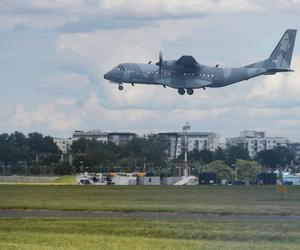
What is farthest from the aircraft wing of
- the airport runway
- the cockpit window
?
the airport runway

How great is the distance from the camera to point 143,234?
38688 mm

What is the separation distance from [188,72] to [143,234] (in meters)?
75.2

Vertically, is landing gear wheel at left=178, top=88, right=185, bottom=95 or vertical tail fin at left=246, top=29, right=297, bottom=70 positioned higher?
vertical tail fin at left=246, top=29, right=297, bottom=70

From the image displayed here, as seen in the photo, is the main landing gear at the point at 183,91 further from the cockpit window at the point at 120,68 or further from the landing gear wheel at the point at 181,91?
the cockpit window at the point at 120,68

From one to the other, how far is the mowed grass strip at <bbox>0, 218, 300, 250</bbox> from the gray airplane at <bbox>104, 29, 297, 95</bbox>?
215 ft

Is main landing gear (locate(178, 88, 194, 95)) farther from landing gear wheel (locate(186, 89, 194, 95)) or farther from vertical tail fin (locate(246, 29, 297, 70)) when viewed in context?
vertical tail fin (locate(246, 29, 297, 70))

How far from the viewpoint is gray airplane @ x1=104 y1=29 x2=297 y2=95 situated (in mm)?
111562

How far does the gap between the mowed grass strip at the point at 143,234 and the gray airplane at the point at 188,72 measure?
65545 mm

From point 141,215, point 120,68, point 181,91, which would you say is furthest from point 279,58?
point 141,215

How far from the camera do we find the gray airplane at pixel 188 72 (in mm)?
111562

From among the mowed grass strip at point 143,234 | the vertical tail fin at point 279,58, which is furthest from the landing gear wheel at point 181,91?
the mowed grass strip at point 143,234

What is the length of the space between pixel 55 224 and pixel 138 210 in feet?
45.9

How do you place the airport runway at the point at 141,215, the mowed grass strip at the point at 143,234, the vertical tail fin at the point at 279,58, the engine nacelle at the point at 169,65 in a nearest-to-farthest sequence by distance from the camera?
the mowed grass strip at the point at 143,234 < the airport runway at the point at 141,215 < the engine nacelle at the point at 169,65 < the vertical tail fin at the point at 279,58

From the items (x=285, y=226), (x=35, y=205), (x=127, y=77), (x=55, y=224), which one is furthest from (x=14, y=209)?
(x=127, y=77)
